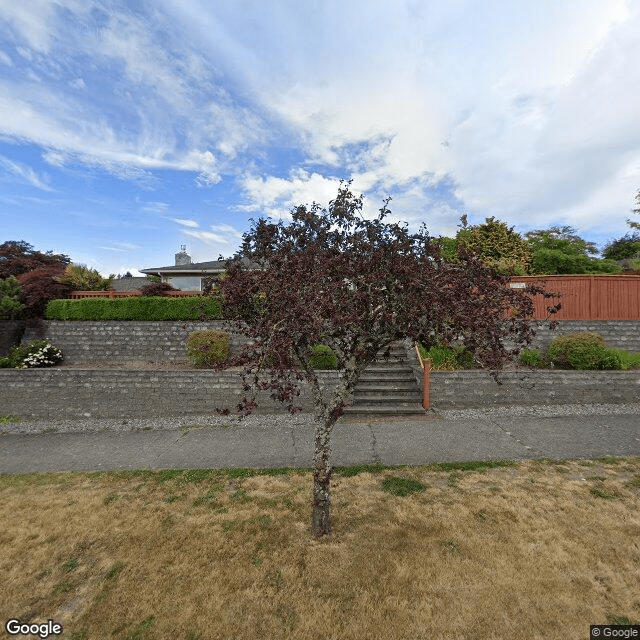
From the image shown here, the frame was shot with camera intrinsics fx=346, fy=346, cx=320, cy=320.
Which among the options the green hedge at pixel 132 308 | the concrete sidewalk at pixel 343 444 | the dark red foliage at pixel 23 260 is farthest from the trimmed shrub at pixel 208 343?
the dark red foliage at pixel 23 260

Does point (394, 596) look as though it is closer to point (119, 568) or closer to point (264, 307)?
point (119, 568)

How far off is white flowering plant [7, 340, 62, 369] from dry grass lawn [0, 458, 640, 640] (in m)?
7.12

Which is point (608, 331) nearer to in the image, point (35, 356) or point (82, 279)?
point (35, 356)

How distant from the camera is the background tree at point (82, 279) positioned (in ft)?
46.7

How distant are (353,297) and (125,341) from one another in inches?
471

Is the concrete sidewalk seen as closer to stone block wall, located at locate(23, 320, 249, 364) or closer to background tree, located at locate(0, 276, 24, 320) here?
stone block wall, located at locate(23, 320, 249, 364)

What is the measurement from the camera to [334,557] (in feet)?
11.7

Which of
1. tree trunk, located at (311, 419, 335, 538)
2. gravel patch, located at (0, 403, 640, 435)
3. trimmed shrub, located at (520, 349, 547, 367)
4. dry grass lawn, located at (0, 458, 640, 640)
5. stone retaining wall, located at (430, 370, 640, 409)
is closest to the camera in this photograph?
dry grass lawn, located at (0, 458, 640, 640)

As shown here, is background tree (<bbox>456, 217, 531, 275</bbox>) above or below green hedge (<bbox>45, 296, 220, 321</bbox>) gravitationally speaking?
above

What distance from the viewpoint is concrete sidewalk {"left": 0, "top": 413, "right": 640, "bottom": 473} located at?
605cm

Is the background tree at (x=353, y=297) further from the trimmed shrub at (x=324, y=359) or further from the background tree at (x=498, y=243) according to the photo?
the background tree at (x=498, y=243)

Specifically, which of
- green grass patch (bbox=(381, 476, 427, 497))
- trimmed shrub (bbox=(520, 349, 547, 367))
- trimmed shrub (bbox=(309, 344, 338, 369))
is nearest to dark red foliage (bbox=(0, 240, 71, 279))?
trimmed shrub (bbox=(309, 344, 338, 369))

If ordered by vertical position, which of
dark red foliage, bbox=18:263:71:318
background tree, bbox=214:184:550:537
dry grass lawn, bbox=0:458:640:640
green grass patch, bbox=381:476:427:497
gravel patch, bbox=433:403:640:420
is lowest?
dry grass lawn, bbox=0:458:640:640

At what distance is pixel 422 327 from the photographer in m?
3.34
